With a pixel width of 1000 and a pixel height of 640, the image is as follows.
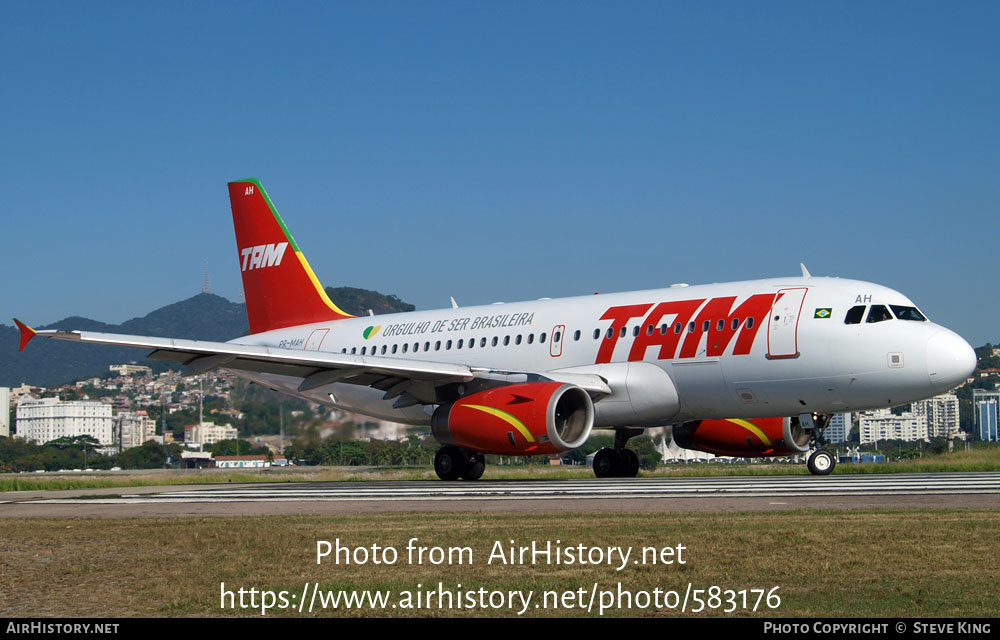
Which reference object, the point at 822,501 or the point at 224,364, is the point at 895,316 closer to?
the point at 822,501

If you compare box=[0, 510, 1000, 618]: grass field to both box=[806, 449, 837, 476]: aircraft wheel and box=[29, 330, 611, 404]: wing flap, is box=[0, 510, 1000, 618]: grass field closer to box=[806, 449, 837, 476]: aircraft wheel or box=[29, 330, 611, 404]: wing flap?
box=[29, 330, 611, 404]: wing flap

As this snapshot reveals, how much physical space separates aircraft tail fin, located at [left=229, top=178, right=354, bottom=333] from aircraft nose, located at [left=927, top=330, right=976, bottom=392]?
16.9 m

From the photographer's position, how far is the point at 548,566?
9.43 metres

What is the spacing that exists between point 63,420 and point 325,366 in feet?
123

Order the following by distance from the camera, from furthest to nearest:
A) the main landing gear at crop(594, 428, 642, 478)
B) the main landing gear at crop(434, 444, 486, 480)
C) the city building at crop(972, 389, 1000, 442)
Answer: the city building at crop(972, 389, 1000, 442) → the main landing gear at crop(594, 428, 642, 478) → the main landing gear at crop(434, 444, 486, 480)

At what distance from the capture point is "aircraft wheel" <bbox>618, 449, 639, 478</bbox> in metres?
27.3

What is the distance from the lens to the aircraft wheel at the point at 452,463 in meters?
26.1

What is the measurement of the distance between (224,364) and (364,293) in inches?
2036

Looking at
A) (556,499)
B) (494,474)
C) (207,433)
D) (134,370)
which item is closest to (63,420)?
(134,370)

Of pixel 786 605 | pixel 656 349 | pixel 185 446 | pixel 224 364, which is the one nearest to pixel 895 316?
pixel 656 349

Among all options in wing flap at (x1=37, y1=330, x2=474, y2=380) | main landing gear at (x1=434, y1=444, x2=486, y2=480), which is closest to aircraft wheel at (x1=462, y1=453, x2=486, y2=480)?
main landing gear at (x1=434, y1=444, x2=486, y2=480)

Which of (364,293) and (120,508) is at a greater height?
(364,293)

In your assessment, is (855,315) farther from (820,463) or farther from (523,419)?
(523,419)
